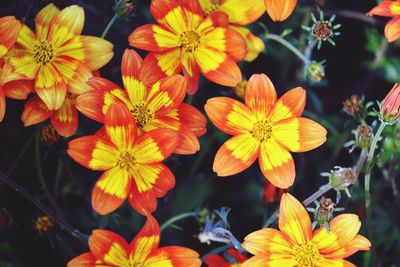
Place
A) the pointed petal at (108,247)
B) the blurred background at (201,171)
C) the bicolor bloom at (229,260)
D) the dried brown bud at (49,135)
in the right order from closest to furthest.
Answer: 1. the pointed petal at (108,247)
2. the bicolor bloom at (229,260)
3. the dried brown bud at (49,135)
4. the blurred background at (201,171)

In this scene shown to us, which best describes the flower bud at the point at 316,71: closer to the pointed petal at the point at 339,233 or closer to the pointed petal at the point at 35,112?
the pointed petal at the point at 339,233

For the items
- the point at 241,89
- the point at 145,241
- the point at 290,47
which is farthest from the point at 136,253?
the point at 290,47

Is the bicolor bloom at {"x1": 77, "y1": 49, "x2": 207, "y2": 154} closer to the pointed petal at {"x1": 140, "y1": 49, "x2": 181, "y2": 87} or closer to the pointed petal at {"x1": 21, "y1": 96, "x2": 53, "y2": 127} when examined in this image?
the pointed petal at {"x1": 140, "y1": 49, "x2": 181, "y2": 87}

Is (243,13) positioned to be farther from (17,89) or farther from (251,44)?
(17,89)

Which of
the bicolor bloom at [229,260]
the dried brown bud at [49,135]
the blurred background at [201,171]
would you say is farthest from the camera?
the blurred background at [201,171]

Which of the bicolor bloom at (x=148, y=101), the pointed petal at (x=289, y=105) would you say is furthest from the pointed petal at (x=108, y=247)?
the pointed petal at (x=289, y=105)

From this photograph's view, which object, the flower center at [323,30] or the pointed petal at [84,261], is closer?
the pointed petal at [84,261]

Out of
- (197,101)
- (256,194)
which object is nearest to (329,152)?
(256,194)
